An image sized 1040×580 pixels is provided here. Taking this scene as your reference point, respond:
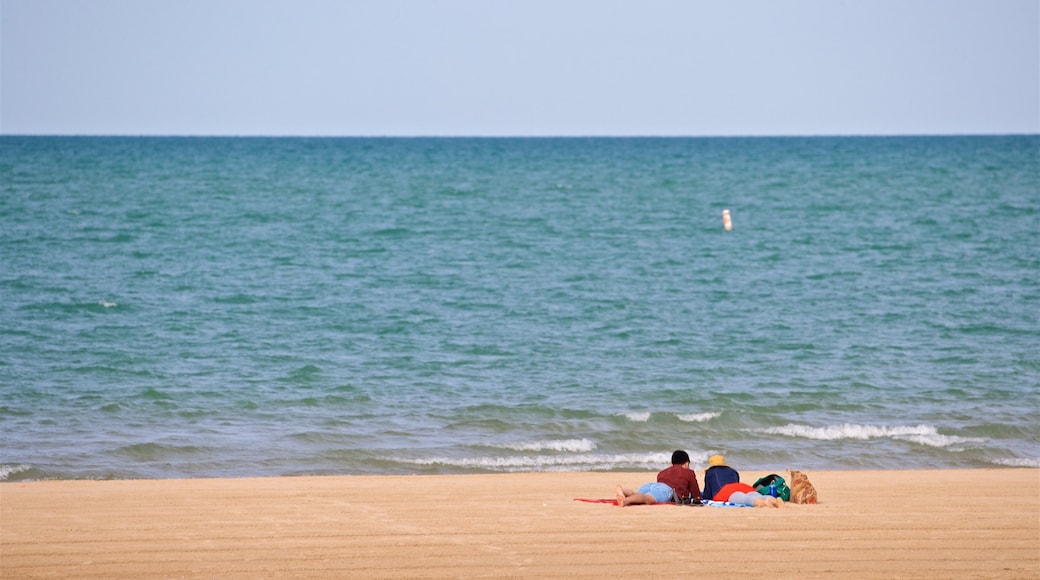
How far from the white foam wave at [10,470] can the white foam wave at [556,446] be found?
614 centimetres

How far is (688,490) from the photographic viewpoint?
12.0 metres

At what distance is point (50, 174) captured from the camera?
6925cm

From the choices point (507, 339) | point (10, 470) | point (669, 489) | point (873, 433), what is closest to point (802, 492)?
point (669, 489)

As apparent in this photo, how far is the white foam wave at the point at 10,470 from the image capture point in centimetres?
1422

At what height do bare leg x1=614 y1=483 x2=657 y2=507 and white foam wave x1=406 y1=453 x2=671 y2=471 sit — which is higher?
bare leg x1=614 y1=483 x2=657 y2=507

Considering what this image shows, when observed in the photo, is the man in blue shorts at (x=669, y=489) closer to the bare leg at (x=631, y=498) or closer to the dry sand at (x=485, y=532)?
the bare leg at (x=631, y=498)

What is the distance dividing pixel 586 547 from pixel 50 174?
6654 cm

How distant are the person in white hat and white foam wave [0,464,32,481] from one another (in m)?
8.53

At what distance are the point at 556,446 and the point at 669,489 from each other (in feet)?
13.7

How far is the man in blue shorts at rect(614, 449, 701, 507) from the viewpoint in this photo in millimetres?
11828

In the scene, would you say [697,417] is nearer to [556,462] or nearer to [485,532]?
[556,462]

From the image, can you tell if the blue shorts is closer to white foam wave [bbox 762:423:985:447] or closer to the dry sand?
the dry sand

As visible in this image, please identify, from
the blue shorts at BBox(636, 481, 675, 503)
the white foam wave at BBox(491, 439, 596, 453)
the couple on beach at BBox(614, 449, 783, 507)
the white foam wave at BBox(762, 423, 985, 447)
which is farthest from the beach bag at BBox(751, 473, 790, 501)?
the white foam wave at BBox(762, 423, 985, 447)

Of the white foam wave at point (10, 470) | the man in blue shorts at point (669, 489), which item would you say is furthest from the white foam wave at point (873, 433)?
the white foam wave at point (10, 470)
